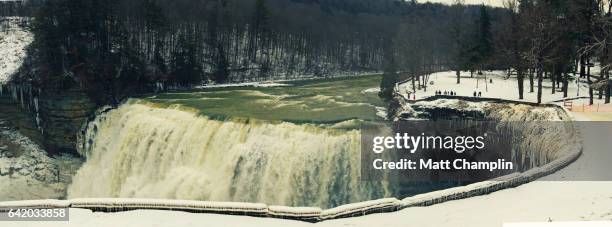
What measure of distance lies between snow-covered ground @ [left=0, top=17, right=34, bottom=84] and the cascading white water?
62.6ft

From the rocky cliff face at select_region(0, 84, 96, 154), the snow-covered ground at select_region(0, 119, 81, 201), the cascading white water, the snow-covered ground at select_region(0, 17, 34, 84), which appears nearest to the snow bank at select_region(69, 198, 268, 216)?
the cascading white water

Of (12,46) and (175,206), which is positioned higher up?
(12,46)

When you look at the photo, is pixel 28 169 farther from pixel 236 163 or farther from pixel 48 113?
pixel 236 163

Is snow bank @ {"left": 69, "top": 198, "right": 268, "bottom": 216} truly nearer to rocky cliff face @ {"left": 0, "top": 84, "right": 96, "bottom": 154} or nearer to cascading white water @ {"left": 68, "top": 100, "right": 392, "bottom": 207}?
cascading white water @ {"left": 68, "top": 100, "right": 392, "bottom": 207}

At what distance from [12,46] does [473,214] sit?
4320 cm

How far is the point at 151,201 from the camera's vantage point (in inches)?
498

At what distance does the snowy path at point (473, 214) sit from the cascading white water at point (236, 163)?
7.90 metres

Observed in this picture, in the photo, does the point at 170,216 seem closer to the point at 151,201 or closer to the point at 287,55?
the point at 151,201

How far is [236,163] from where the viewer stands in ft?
70.6

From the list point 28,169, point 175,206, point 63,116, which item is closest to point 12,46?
point 63,116

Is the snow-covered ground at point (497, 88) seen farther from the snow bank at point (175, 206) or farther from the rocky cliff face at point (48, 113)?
the rocky cliff face at point (48, 113)

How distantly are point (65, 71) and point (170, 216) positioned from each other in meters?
34.0

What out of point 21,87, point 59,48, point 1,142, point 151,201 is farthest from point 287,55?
point 151,201

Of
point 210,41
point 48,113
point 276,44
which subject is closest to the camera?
point 48,113
